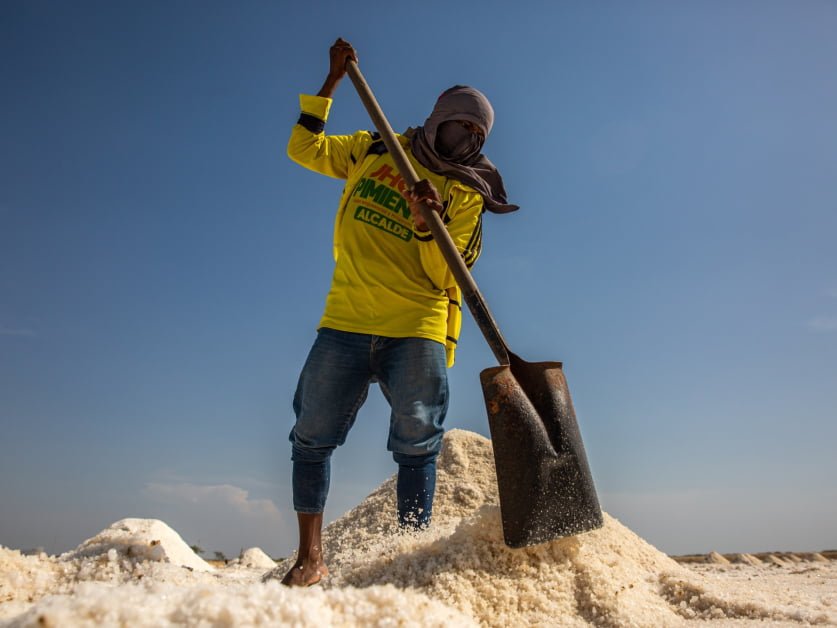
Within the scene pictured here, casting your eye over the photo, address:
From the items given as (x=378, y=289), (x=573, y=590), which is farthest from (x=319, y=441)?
(x=573, y=590)

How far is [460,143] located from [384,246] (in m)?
0.61

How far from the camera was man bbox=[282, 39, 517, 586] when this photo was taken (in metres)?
2.41

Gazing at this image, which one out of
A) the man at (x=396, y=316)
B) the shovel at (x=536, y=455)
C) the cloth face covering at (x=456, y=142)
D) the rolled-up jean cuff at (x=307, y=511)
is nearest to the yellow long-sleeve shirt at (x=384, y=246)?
the man at (x=396, y=316)

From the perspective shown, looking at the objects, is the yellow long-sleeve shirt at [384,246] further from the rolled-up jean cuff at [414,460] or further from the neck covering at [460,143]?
the rolled-up jean cuff at [414,460]

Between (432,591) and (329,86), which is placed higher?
(329,86)

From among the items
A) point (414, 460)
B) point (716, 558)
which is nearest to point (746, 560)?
point (716, 558)

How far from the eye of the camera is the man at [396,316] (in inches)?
95.0

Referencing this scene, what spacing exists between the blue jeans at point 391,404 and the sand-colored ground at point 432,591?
23cm

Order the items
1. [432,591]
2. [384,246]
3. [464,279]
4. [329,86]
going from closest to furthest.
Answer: [432,591]
[464,279]
[384,246]
[329,86]

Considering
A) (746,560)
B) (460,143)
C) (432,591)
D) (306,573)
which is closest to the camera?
(432,591)

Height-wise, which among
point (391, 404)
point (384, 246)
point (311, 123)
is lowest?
point (391, 404)

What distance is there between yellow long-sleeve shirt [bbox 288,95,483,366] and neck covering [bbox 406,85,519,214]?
49 mm

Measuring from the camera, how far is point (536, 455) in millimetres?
2029

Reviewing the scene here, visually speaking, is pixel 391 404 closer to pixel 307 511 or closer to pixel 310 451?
pixel 310 451
